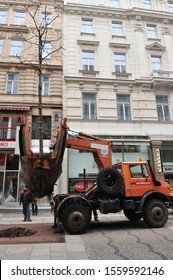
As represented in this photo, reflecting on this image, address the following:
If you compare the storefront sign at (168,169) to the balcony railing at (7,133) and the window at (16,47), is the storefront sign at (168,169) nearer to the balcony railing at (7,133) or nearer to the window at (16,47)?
the balcony railing at (7,133)

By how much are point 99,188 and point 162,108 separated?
13799 millimetres

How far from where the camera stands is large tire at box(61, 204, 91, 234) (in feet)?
23.3

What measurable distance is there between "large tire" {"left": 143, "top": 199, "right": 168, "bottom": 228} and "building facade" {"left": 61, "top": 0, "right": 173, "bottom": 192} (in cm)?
865

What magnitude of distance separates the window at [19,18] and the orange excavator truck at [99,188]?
739 inches

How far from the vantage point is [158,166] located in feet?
54.5

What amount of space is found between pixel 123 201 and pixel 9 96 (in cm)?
1477

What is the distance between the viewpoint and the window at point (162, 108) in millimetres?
18547

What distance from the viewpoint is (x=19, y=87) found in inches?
727

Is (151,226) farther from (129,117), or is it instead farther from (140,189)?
(129,117)

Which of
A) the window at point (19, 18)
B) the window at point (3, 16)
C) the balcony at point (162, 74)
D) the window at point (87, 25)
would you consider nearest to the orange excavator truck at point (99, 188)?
the balcony at point (162, 74)

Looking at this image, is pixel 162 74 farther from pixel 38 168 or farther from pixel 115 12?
pixel 38 168

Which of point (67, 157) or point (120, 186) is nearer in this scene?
point (120, 186)

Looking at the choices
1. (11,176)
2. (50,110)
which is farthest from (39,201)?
(50,110)

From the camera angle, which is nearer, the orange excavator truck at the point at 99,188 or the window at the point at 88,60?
the orange excavator truck at the point at 99,188
